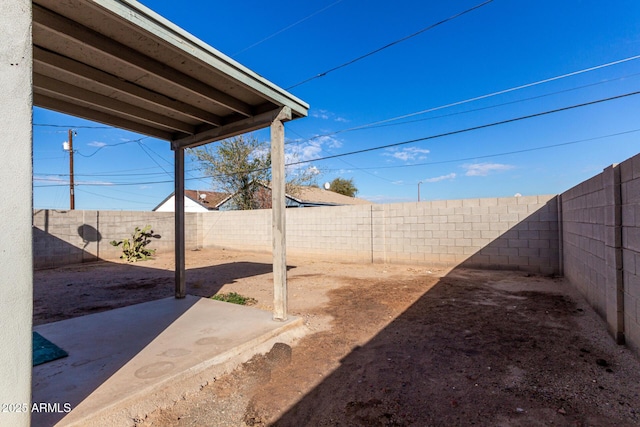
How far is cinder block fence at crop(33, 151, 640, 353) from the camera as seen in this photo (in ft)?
9.50

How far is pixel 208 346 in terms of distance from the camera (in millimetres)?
2758

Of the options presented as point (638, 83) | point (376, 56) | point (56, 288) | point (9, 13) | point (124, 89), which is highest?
point (376, 56)

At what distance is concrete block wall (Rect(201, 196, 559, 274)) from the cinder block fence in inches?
0.9

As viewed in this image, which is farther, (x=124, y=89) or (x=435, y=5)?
(x=435, y=5)

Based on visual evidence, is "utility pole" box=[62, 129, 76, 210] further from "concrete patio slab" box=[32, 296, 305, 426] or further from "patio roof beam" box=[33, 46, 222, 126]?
"patio roof beam" box=[33, 46, 222, 126]

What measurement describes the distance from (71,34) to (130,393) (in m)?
2.49

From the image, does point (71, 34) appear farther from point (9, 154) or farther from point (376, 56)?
point (376, 56)

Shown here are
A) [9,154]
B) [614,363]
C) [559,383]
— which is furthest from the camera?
[614,363]

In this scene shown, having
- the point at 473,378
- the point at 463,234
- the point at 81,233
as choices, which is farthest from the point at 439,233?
the point at 81,233

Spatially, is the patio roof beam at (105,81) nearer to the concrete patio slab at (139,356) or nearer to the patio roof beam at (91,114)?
the patio roof beam at (91,114)

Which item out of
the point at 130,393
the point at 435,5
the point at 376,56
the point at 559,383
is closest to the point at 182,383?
the point at 130,393

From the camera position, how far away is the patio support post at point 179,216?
4.45 meters

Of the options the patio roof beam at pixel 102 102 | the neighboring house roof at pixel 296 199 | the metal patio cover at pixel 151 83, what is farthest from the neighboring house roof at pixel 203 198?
the metal patio cover at pixel 151 83

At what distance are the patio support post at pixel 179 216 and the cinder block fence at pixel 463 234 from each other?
5.07m
